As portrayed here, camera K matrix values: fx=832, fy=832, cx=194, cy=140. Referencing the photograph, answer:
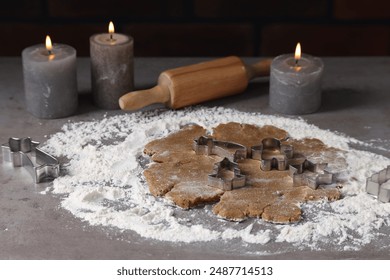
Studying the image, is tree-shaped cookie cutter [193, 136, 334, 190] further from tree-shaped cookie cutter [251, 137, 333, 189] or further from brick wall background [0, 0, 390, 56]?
brick wall background [0, 0, 390, 56]

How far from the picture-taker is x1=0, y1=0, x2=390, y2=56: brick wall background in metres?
1.87

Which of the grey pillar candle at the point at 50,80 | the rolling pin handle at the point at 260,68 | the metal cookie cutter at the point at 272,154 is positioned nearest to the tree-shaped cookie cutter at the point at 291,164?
the metal cookie cutter at the point at 272,154

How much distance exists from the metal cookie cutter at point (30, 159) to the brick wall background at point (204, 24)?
0.65 metres

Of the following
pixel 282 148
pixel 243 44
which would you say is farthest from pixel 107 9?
pixel 282 148

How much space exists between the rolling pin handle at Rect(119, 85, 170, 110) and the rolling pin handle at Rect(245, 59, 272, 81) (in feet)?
0.59

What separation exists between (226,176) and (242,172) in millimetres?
28

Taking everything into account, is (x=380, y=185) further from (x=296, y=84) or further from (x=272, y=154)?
(x=296, y=84)

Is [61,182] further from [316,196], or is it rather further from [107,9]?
[107,9]

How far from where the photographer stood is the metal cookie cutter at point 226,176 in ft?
3.80

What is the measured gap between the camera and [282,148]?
49.6 inches

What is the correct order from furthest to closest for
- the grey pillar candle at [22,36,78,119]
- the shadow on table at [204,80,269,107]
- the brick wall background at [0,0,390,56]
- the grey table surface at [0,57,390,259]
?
the brick wall background at [0,0,390,56], the shadow on table at [204,80,269,107], the grey pillar candle at [22,36,78,119], the grey table surface at [0,57,390,259]

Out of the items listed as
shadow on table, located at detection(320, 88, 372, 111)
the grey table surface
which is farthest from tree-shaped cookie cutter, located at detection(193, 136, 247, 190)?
shadow on table, located at detection(320, 88, 372, 111)

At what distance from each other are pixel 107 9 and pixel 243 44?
32 cm

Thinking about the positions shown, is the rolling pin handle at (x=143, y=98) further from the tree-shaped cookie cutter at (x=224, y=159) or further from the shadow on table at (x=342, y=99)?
the shadow on table at (x=342, y=99)
